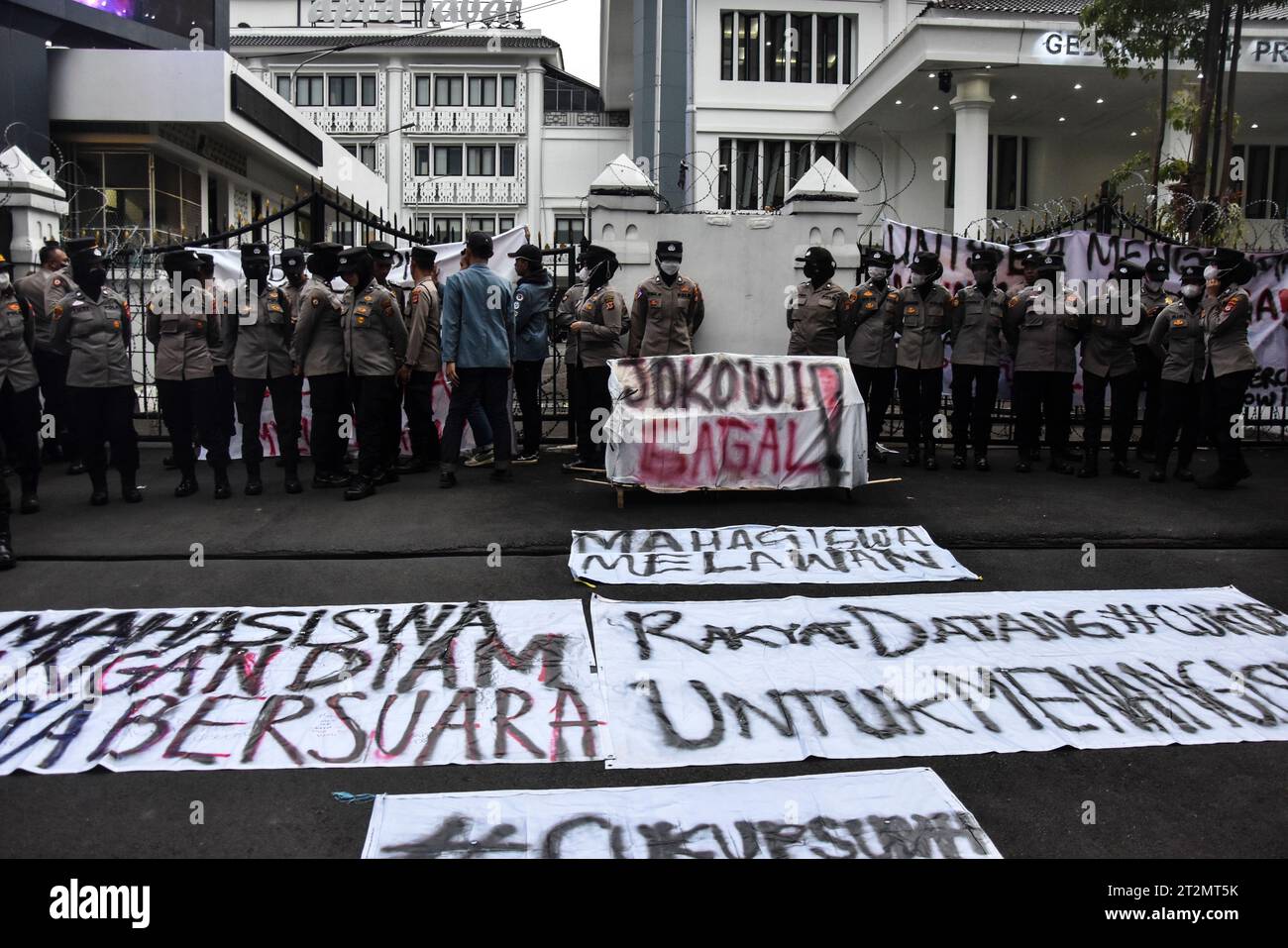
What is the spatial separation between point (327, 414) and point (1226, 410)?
787 cm

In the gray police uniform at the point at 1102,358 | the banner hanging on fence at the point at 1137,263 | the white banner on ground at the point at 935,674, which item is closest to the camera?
the white banner on ground at the point at 935,674

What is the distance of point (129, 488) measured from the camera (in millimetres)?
8695

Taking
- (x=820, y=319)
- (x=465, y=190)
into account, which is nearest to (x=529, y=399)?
(x=820, y=319)

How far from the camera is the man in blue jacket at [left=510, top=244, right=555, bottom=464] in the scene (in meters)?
9.97

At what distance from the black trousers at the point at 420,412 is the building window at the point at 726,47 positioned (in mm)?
23693

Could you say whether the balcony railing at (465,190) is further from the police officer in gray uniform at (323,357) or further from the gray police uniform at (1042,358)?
the gray police uniform at (1042,358)

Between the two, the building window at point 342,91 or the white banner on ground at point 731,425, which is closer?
the white banner on ground at point 731,425

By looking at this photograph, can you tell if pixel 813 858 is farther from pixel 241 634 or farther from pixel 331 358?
pixel 331 358

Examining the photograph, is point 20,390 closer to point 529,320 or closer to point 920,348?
point 529,320

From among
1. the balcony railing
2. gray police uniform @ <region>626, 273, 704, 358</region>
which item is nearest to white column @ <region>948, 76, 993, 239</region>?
gray police uniform @ <region>626, 273, 704, 358</region>

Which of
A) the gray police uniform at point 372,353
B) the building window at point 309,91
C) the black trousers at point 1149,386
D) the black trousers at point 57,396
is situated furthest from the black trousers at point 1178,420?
the building window at point 309,91

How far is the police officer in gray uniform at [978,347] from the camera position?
9.93 meters

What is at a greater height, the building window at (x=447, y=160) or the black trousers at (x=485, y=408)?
the building window at (x=447, y=160)
